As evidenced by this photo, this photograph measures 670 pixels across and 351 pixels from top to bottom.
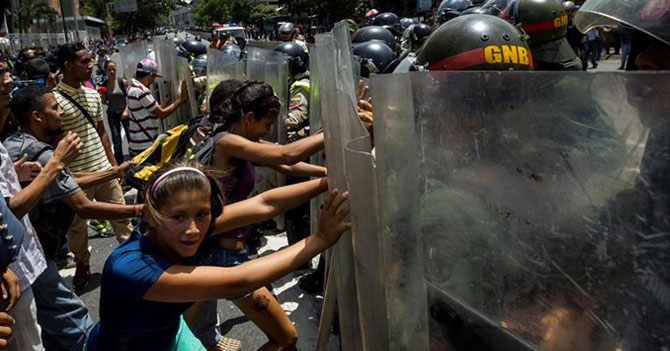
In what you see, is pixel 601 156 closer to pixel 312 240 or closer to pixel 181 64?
pixel 312 240

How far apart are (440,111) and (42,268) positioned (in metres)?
2.28

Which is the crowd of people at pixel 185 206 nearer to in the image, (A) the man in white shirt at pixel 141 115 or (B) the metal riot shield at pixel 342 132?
(B) the metal riot shield at pixel 342 132

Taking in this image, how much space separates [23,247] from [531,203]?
7.73ft

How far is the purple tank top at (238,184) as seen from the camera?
287 centimetres

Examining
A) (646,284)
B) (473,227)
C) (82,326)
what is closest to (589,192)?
(646,284)

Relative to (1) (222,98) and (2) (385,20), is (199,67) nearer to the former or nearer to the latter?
(2) (385,20)

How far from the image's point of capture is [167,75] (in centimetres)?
798

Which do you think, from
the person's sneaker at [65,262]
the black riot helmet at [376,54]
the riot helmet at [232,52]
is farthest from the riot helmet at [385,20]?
the person's sneaker at [65,262]

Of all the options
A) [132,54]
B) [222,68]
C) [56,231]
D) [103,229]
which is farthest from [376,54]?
[132,54]

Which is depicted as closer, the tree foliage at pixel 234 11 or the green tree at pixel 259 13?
the green tree at pixel 259 13

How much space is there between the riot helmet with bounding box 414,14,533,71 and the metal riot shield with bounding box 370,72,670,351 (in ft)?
4.82

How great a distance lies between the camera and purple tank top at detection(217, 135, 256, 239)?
2869 millimetres

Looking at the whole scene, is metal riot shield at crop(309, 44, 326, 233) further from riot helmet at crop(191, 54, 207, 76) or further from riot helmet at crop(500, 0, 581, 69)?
riot helmet at crop(191, 54, 207, 76)

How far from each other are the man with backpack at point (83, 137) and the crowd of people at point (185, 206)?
12 millimetres
